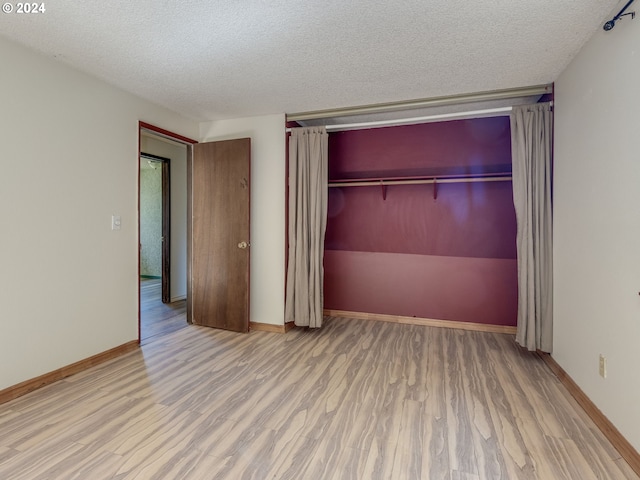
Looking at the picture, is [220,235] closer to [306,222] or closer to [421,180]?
[306,222]

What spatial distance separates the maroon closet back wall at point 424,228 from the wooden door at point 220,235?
1161 mm

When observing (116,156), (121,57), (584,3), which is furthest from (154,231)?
(584,3)

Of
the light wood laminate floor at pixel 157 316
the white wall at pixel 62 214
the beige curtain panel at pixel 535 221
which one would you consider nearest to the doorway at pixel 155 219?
the light wood laminate floor at pixel 157 316

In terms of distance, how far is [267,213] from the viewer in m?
3.67

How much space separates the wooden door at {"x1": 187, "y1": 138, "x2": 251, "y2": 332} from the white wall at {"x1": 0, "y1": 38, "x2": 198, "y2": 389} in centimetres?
76

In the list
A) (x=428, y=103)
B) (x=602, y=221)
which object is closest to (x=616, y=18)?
(x=602, y=221)

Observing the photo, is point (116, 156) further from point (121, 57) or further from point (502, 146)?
point (502, 146)

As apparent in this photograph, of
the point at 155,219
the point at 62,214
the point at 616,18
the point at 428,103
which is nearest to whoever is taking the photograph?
the point at 616,18

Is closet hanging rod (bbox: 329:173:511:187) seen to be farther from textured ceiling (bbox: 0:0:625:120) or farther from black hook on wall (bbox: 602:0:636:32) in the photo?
black hook on wall (bbox: 602:0:636:32)

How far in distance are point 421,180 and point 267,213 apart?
1.79 meters

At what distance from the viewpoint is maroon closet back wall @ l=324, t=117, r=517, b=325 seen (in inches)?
139

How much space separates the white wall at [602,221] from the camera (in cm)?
165

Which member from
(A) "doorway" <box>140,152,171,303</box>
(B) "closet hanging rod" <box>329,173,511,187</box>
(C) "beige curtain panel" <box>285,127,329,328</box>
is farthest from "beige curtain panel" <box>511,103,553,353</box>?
(A) "doorway" <box>140,152,171,303</box>

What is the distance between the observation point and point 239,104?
3303 mm
